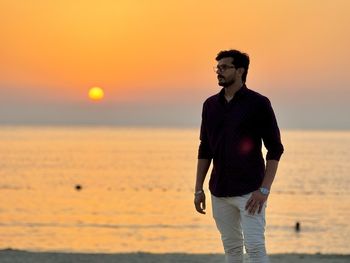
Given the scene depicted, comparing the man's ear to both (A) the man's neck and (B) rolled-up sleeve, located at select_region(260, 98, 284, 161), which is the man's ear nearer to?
(A) the man's neck

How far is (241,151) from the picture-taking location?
18.3 ft

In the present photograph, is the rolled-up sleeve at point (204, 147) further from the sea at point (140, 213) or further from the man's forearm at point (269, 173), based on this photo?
the sea at point (140, 213)

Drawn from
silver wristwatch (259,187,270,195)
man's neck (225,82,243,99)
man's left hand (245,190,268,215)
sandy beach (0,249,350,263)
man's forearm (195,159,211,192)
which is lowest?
sandy beach (0,249,350,263)

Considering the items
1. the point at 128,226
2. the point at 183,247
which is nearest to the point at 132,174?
the point at 128,226

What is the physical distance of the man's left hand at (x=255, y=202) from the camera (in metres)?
5.42

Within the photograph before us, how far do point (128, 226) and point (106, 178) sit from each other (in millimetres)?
40172

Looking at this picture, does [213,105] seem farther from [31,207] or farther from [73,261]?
[31,207]

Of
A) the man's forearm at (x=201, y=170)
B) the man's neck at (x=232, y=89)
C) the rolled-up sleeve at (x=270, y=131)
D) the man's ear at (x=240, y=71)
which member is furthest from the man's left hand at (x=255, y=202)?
the man's ear at (x=240, y=71)

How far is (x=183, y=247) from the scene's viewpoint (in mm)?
24953

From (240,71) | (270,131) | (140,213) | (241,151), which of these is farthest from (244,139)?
(140,213)

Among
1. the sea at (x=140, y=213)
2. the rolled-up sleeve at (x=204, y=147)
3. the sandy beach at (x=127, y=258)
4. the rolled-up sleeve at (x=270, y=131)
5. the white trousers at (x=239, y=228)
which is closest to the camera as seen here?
the white trousers at (x=239, y=228)

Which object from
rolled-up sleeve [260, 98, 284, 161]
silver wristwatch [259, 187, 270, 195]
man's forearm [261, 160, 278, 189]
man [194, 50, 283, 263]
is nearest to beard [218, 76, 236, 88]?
man [194, 50, 283, 263]

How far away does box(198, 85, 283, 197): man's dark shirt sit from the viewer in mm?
5531

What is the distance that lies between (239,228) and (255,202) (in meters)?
0.44
